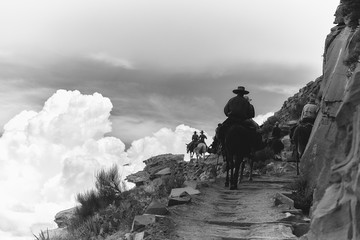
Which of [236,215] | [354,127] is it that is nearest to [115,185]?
[236,215]

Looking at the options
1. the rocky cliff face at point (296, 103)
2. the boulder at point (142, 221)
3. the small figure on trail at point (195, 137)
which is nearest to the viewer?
the boulder at point (142, 221)

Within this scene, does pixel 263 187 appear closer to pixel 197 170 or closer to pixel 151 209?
pixel 151 209

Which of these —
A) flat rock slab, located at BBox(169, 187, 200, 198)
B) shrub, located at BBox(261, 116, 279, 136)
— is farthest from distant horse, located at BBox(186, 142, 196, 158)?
flat rock slab, located at BBox(169, 187, 200, 198)

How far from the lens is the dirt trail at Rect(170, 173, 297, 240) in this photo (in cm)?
870

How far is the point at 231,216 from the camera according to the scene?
35.1ft

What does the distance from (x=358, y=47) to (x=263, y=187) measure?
8.66 m

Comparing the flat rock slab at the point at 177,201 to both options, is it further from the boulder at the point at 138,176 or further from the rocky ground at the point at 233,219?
the boulder at the point at 138,176

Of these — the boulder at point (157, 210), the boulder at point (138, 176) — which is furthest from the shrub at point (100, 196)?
the boulder at point (138, 176)

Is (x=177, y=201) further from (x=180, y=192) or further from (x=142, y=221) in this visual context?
(x=142, y=221)

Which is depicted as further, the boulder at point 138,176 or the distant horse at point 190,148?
the distant horse at point 190,148

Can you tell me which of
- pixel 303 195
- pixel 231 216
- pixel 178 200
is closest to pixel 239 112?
→ pixel 303 195

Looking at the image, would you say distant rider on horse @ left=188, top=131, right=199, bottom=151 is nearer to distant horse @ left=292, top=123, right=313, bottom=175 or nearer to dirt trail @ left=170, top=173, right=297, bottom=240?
distant horse @ left=292, top=123, right=313, bottom=175

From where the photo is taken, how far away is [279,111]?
4431cm

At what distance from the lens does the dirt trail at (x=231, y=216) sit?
8695 mm
